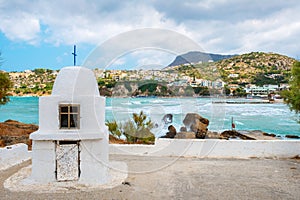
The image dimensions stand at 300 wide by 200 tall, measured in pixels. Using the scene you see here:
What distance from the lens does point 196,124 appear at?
22234mm

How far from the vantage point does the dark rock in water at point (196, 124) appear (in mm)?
21164

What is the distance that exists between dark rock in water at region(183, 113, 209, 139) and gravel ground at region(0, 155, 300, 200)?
41.3ft

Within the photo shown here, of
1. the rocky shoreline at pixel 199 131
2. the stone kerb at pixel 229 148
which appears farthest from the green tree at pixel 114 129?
the rocky shoreline at pixel 199 131

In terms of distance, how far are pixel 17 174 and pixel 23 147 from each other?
1953 millimetres

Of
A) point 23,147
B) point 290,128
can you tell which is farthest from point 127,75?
point 290,128

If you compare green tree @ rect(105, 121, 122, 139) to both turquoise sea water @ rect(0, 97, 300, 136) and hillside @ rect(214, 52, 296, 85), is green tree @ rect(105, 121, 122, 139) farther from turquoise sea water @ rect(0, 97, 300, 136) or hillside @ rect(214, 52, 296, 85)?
hillside @ rect(214, 52, 296, 85)

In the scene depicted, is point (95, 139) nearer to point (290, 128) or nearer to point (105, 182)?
point (105, 182)

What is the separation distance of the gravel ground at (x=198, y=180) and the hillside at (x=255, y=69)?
49.2ft

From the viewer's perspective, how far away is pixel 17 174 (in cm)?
671

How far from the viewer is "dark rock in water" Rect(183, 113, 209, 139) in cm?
2116

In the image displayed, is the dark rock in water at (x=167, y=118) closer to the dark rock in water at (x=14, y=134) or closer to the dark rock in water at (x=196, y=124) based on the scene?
the dark rock in water at (x=196, y=124)

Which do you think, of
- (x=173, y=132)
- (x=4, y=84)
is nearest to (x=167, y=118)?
(x=173, y=132)

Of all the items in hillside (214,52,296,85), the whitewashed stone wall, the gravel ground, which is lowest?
the gravel ground

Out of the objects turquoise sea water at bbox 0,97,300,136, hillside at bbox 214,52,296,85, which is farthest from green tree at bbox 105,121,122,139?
hillside at bbox 214,52,296,85
